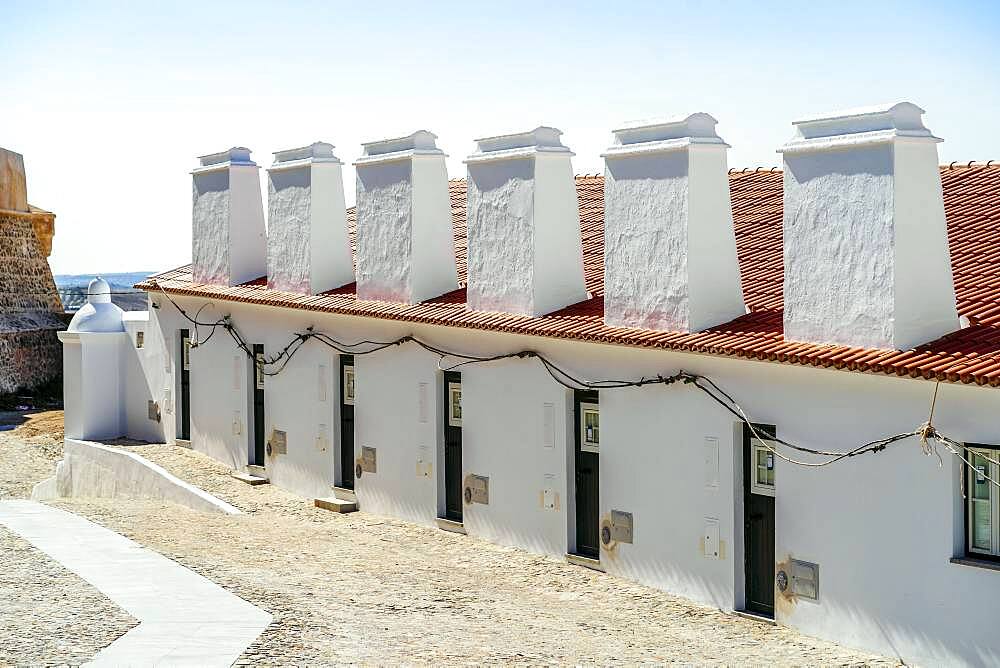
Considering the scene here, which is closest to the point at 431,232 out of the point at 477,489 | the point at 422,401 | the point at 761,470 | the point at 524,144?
the point at 422,401

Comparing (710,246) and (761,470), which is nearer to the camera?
(761,470)

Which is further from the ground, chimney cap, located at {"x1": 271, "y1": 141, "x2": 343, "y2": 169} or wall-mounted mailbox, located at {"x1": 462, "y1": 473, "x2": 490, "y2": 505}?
chimney cap, located at {"x1": 271, "y1": 141, "x2": 343, "y2": 169}

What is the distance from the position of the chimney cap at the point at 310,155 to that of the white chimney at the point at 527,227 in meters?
4.58

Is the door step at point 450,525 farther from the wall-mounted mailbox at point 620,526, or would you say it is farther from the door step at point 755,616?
the door step at point 755,616

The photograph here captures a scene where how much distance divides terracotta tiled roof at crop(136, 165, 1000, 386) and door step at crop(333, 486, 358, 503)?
8.93 ft

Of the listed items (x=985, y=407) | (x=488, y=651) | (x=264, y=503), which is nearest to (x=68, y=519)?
(x=264, y=503)

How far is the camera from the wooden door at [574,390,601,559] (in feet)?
45.8

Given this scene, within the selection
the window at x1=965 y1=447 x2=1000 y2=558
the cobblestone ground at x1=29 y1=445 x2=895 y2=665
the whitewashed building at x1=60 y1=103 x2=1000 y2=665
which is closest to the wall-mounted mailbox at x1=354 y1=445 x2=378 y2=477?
the whitewashed building at x1=60 y1=103 x2=1000 y2=665

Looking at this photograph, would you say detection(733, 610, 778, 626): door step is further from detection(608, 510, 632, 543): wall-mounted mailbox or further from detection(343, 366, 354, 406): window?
detection(343, 366, 354, 406): window

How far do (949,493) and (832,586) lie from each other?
5.12 ft

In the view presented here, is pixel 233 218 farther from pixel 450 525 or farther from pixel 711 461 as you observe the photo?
pixel 711 461

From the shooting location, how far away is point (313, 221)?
19.8 metres

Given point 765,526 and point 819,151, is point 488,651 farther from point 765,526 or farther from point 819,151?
point 819,151

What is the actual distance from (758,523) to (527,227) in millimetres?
4929
